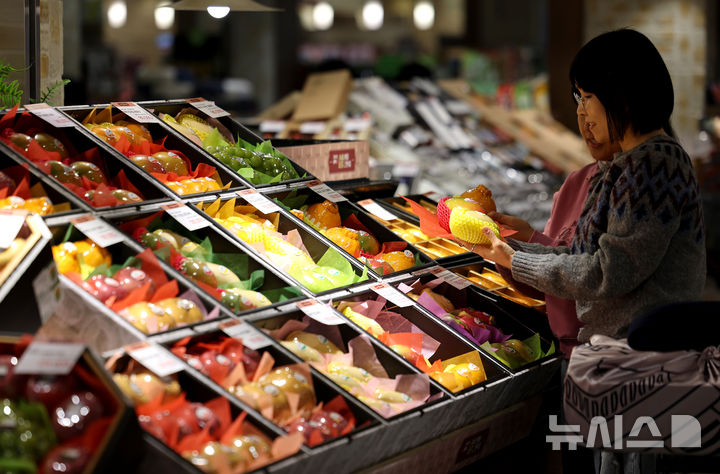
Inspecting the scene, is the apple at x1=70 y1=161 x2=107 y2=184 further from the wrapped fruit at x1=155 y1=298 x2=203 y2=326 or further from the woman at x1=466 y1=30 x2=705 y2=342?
the woman at x1=466 y1=30 x2=705 y2=342

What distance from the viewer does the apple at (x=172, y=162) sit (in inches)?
120

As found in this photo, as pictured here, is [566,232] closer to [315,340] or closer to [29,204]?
[315,340]

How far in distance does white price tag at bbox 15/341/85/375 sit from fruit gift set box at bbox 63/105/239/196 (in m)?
1.02

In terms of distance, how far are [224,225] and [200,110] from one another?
2.76ft

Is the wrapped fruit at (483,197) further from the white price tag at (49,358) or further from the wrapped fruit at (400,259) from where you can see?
the white price tag at (49,358)

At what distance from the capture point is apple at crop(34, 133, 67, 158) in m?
2.79

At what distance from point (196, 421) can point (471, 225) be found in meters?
1.19

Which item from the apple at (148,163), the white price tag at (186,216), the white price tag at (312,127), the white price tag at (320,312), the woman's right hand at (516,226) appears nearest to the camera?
the white price tag at (320,312)

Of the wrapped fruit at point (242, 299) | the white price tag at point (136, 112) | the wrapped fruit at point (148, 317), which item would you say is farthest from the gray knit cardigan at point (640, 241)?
the white price tag at point (136, 112)

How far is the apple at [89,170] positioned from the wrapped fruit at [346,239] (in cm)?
86

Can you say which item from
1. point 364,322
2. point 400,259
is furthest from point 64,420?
point 400,259

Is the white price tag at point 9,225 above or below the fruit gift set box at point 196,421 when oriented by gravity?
above

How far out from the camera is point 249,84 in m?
13.6

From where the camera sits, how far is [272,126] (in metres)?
7.05
